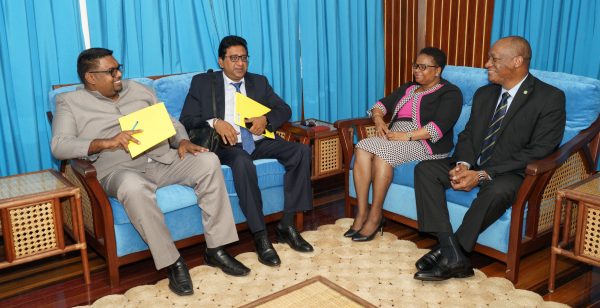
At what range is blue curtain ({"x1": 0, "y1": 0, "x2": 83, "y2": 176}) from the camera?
3.02m

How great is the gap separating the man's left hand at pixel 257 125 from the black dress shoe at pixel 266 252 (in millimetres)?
610

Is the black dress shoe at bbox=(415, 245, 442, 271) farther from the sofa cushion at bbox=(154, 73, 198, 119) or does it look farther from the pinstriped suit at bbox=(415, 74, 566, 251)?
the sofa cushion at bbox=(154, 73, 198, 119)

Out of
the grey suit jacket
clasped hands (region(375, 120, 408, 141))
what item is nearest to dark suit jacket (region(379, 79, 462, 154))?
clasped hands (region(375, 120, 408, 141))

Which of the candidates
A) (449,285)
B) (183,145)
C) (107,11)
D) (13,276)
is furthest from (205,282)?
(107,11)

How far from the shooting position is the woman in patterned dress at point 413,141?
3016mm

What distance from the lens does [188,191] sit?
279 centimetres

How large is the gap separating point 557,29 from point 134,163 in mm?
2791

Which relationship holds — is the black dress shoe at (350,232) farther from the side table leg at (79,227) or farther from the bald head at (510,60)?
the side table leg at (79,227)

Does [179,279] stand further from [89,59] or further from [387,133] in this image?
[387,133]

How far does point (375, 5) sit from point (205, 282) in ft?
9.43

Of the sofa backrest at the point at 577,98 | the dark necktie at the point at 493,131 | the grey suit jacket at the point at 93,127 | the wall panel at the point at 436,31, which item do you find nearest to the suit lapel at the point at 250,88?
the grey suit jacket at the point at 93,127

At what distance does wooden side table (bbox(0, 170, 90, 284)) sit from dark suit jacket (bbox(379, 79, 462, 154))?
1899 mm

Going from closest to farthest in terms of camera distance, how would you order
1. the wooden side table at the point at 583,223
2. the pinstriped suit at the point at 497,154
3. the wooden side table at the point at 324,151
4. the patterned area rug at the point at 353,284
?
1. the wooden side table at the point at 583,223
2. the patterned area rug at the point at 353,284
3. the pinstriped suit at the point at 497,154
4. the wooden side table at the point at 324,151

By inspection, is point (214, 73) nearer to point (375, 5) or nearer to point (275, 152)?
point (275, 152)
